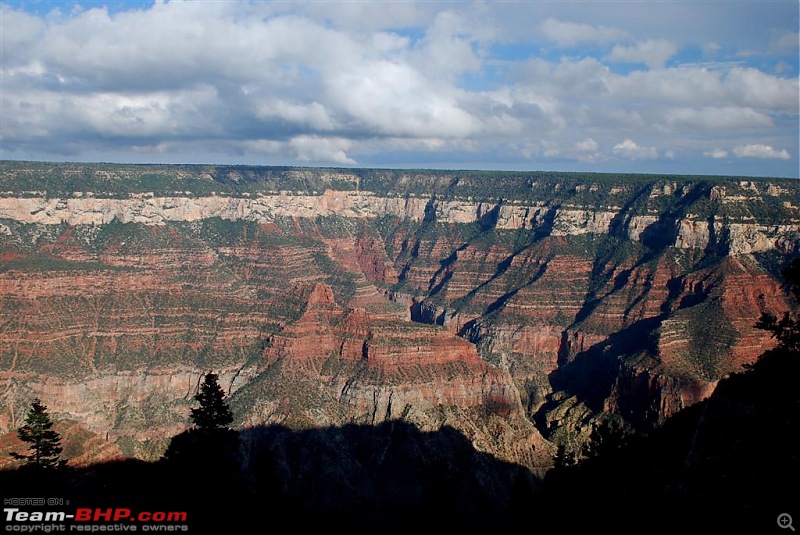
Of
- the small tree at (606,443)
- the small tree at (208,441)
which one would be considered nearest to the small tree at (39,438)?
the small tree at (208,441)

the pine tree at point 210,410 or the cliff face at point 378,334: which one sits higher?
the pine tree at point 210,410

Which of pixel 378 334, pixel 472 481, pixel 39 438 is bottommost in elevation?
pixel 472 481

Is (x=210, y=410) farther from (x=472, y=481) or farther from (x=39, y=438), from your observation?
(x=472, y=481)

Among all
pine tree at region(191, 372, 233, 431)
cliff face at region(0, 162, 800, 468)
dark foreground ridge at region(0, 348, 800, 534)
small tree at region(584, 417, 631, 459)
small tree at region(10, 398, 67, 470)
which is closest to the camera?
dark foreground ridge at region(0, 348, 800, 534)

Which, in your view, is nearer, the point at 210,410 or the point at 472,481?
the point at 210,410

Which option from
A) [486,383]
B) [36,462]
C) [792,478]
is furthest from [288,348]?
[792,478]

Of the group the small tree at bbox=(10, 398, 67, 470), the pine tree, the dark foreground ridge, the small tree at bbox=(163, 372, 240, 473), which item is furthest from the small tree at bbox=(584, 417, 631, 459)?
the small tree at bbox=(10, 398, 67, 470)

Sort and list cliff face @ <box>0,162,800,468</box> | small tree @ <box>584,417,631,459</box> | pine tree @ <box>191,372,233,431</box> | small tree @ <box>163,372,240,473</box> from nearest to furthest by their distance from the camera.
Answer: small tree @ <box>163,372,240,473</box> < pine tree @ <box>191,372,233,431</box> < small tree @ <box>584,417,631,459</box> < cliff face @ <box>0,162,800,468</box>

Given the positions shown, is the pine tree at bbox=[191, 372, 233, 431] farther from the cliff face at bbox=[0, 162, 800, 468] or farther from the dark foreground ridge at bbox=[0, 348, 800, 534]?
the cliff face at bbox=[0, 162, 800, 468]

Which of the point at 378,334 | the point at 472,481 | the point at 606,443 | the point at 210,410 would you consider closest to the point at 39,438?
the point at 210,410

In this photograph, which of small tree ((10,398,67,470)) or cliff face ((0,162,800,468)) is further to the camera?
cliff face ((0,162,800,468))

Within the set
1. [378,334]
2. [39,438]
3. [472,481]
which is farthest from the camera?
[378,334]

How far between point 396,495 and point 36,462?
4811 centimetres

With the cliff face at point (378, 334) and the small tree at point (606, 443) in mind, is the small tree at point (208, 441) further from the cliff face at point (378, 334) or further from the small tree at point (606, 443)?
the cliff face at point (378, 334)
